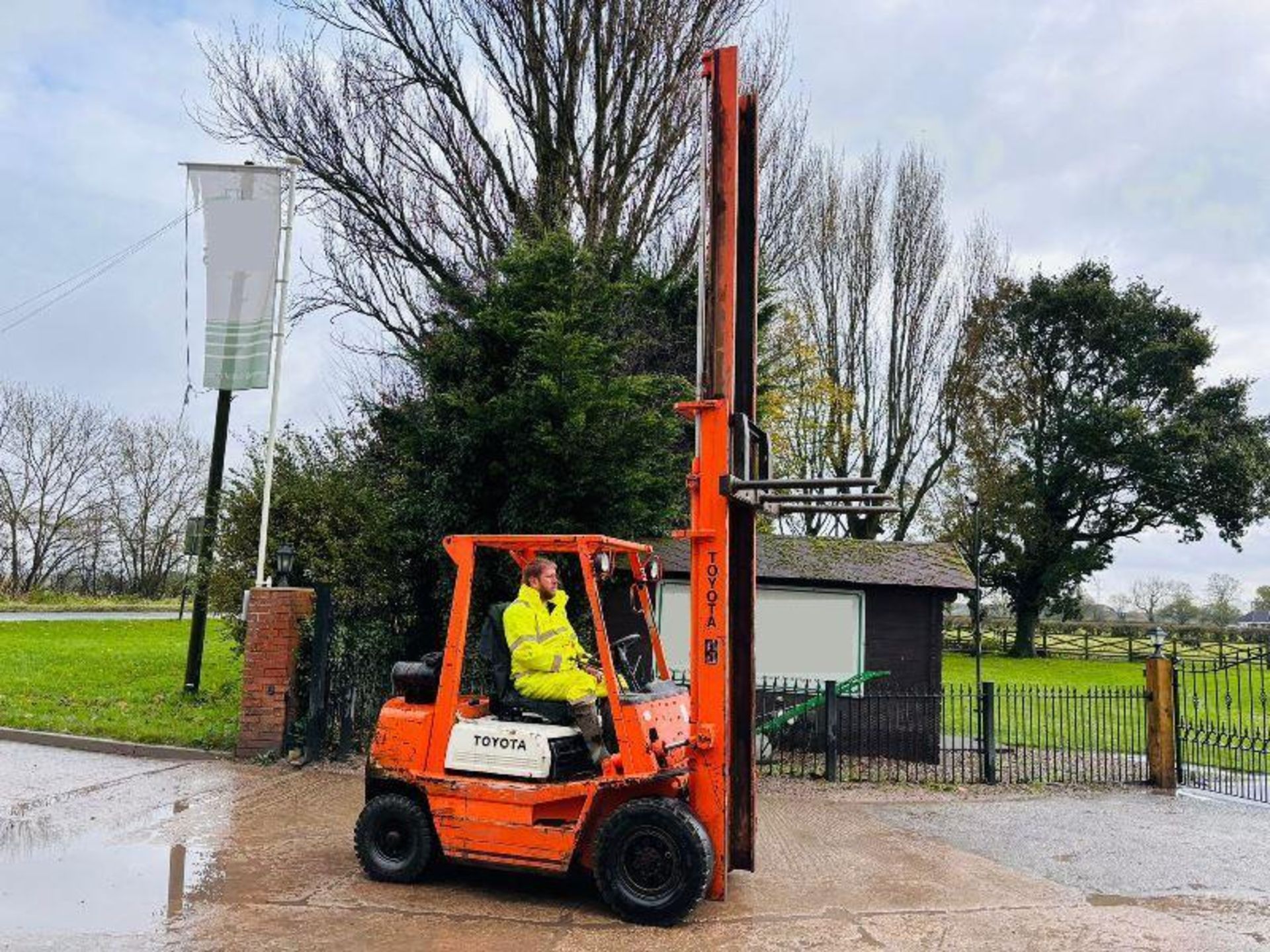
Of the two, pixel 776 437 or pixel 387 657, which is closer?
pixel 387 657

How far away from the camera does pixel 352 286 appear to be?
67.5 ft

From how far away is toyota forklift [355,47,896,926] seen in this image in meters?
6.45

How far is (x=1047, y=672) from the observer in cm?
3175

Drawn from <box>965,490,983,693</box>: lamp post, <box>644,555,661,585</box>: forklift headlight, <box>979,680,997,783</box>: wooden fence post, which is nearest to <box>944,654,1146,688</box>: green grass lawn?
<box>965,490,983,693</box>: lamp post

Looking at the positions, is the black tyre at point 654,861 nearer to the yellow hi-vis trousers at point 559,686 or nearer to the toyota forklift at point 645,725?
the toyota forklift at point 645,725

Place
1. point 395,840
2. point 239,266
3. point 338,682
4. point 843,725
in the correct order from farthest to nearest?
point 843,725 → point 239,266 → point 338,682 → point 395,840

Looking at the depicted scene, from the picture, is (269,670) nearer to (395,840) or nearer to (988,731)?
(395,840)

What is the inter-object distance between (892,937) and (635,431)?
305 inches

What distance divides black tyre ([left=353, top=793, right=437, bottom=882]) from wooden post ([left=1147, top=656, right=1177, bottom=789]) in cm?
894

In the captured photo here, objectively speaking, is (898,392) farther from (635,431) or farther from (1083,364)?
(635,431)

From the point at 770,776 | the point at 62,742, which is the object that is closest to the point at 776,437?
the point at 770,776

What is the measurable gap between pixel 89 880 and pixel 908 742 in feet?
33.3

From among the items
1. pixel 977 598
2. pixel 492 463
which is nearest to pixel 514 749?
pixel 492 463

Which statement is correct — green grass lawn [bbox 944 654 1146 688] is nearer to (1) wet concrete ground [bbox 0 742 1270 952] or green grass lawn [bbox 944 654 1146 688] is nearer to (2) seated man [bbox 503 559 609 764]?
(1) wet concrete ground [bbox 0 742 1270 952]
